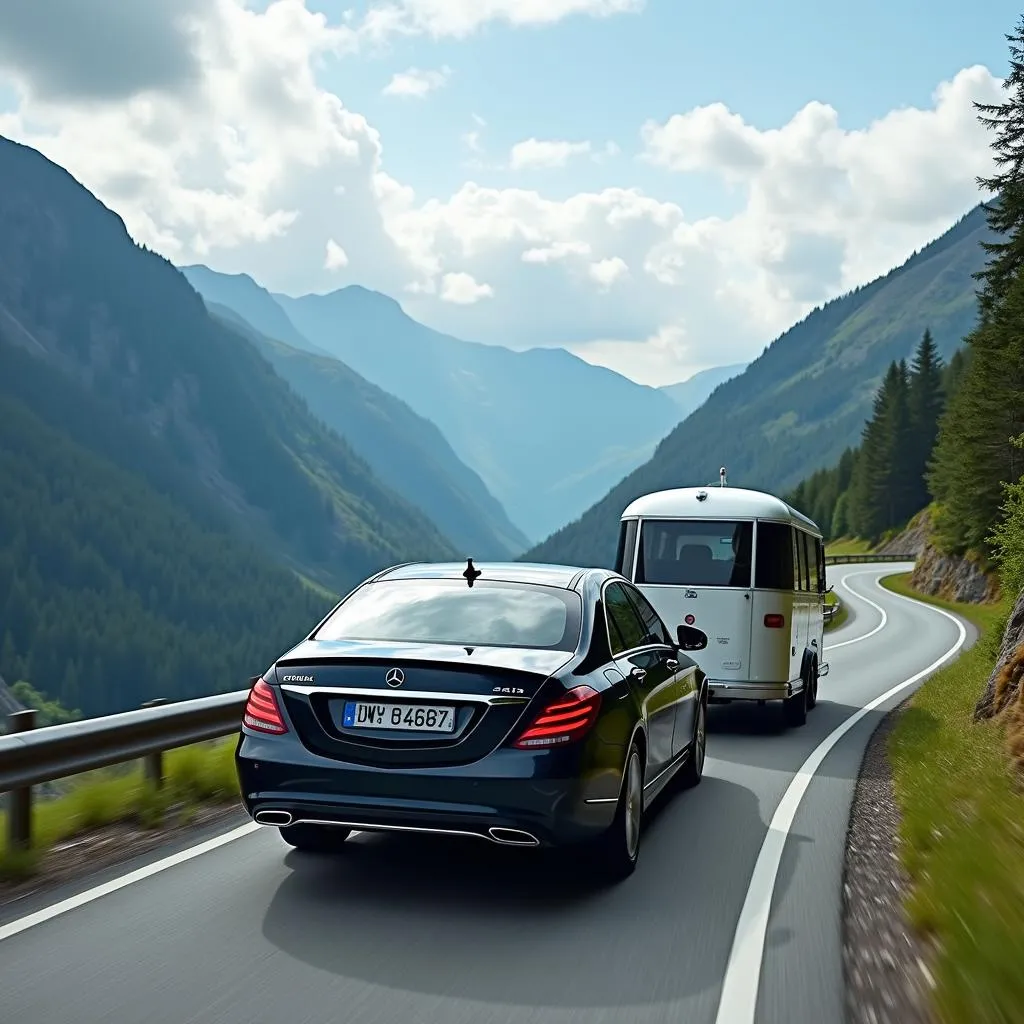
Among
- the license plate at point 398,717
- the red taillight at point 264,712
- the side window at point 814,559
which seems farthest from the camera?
the side window at point 814,559

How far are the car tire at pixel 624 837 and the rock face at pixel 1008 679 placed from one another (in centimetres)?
583

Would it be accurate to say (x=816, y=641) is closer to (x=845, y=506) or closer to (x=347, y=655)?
(x=347, y=655)

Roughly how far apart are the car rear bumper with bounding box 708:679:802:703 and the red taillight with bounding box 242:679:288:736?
8.14 metres

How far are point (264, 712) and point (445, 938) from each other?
1.43 metres

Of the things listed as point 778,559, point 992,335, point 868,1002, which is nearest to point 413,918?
point 868,1002

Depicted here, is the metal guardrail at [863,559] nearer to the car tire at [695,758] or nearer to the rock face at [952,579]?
the rock face at [952,579]

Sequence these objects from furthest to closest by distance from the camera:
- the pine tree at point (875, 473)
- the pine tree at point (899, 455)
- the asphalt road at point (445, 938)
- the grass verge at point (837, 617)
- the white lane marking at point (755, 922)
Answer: the pine tree at point (875, 473), the pine tree at point (899, 455), the grass verge at point (837, 617), the white lane marking at point (755, 922), the asphalt road at point (445, 938)

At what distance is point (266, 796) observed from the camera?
592cm

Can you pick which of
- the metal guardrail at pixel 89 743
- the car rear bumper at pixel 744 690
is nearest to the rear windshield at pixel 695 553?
the car rear bumper at pixel 744 690

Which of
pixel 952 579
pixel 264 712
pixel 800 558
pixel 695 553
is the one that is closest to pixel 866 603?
pixel 952 579

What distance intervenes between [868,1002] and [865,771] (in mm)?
6809

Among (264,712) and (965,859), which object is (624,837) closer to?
(965,859)

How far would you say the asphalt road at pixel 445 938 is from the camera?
Answer: 175 inches

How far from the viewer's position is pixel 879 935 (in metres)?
5.51
